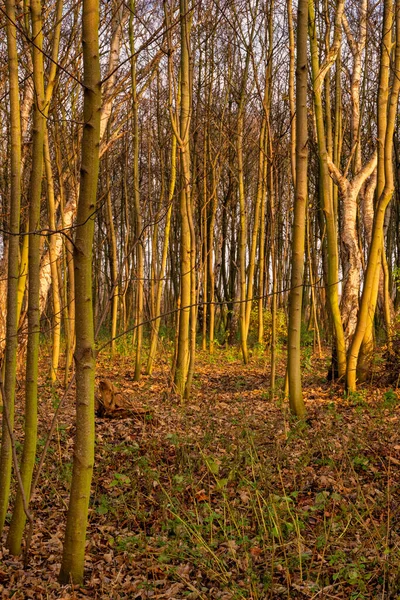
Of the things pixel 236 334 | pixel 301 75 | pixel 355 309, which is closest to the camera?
pixel 301 75

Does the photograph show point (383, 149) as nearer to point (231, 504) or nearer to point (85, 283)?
point (231, 504)

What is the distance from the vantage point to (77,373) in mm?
2896

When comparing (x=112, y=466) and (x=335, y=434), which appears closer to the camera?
(x=112, y=466)

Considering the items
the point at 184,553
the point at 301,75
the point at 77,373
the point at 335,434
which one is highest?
the point at 301,75

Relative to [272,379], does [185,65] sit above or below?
above

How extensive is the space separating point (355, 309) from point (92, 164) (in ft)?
24.1

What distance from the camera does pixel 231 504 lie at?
457 centimetres

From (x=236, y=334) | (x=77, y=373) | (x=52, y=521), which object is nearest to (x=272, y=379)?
(x=52, y=521)

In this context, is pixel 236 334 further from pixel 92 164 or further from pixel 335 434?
pixel 92 164

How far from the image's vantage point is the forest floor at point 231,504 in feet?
11.1

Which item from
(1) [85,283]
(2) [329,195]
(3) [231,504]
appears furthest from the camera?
(2) [329,195]

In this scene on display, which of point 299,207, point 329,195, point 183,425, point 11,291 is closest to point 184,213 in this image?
point 299,207

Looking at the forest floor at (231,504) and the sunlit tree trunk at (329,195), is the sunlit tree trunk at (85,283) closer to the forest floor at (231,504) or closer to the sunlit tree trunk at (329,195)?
the forest floor at (231,504)

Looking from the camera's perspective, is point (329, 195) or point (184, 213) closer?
point (184, 213)
